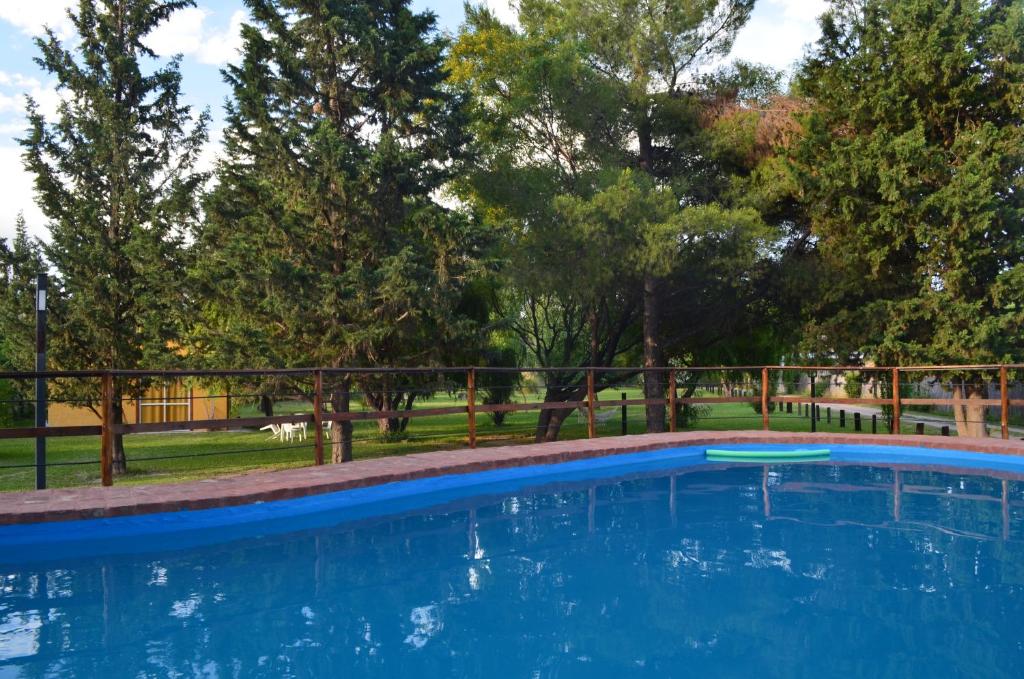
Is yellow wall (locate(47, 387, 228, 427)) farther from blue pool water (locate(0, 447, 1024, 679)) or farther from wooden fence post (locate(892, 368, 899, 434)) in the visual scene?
wooden fence post (locate(892, 368, 899, 434))

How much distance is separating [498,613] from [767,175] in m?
12.8

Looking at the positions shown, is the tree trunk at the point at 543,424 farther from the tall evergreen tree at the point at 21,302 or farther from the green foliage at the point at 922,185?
the tall evergreen tree at the point at 21,302

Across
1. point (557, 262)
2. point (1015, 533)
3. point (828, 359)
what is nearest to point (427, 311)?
point (557, 262)

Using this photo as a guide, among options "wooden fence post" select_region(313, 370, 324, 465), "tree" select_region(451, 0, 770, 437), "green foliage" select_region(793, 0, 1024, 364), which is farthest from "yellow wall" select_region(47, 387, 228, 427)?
"green foliage" select_region(793, 0, 1024, 364)

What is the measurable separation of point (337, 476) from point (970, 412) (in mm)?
13615

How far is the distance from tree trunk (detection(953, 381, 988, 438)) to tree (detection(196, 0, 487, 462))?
9644mm

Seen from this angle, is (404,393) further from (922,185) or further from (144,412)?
(144,412)

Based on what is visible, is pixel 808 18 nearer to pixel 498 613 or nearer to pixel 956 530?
pixel 956 530

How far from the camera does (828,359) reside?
1456 cm

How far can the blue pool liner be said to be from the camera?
5332 millimetres

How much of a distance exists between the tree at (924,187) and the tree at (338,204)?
718 cm

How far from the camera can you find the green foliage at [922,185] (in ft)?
41.7

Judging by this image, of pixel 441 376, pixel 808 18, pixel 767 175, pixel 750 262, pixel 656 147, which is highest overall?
pixel 808 18

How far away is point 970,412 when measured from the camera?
14820mm
